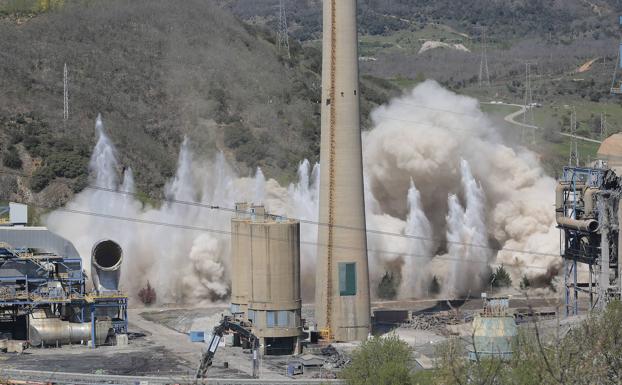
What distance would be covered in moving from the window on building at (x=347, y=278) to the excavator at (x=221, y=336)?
6.32m

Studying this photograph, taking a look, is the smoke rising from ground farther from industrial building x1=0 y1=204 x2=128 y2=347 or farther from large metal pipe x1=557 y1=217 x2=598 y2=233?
large metal pipe x1=557 y1=217 x2=598 y2=233

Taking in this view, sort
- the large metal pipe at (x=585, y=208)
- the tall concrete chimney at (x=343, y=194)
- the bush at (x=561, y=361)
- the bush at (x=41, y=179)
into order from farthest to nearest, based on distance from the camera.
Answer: the bush at (x=41, y=179)
the tall concrete chimney at (x=343, y=194)
the large metal pipe at (x=585, y=208)
the bush at (x=561, y=361)

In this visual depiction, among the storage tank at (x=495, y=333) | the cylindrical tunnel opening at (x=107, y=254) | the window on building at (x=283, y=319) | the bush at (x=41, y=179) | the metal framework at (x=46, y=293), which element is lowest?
the storage tank at (x=495, y=333)

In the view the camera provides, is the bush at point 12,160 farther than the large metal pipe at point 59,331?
Yes

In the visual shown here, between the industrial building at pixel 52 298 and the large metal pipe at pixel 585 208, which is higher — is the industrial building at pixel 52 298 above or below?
below

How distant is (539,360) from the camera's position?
60.6m

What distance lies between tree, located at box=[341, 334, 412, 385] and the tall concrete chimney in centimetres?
1622

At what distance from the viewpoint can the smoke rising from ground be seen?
115875mm

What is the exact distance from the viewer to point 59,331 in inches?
3676

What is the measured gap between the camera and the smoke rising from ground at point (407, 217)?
380 ft

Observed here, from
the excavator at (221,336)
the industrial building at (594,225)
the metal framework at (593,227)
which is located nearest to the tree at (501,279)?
the industrial building at (594,225)

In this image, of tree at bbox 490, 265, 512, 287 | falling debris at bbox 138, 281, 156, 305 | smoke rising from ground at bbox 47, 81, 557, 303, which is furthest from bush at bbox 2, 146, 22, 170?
tree at bbox 490, 265, 512, 287

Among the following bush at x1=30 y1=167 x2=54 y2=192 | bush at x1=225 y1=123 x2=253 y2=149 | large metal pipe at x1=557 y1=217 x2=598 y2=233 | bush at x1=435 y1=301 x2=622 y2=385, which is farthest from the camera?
bush at x1=225 y1=123 x2=253 y2=149

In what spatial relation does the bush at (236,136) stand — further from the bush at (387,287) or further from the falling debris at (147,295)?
the falling debris at (147,295)
